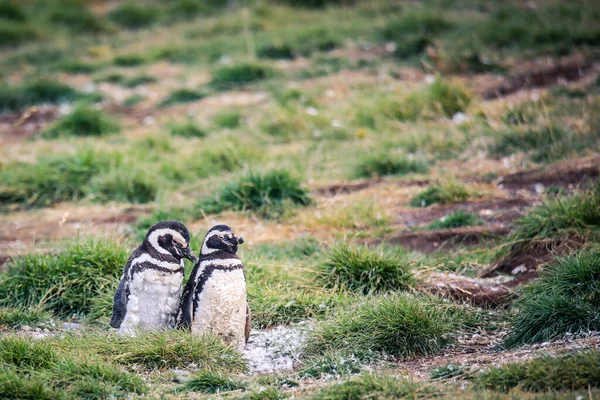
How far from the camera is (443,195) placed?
805cm

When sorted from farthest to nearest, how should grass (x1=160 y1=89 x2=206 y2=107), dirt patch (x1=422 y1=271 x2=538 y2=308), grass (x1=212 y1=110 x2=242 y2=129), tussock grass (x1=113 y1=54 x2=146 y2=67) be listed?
tussock grass (x1=113 y1=54 x2=146 y2=67) < grass (x1=160 y1=89 x2=206 y2=107) < grass (x1=212 y1=110 x2=242 y2=129) < dirt patch (x1=422 y1=271 x2=538 y2=308)

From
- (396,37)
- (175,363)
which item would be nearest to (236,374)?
(175,363)

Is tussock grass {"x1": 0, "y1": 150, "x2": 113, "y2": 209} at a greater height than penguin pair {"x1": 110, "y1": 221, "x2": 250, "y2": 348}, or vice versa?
penguin pair {"x1": 110, "y1": 221, "x2": 250, "y2": 348}

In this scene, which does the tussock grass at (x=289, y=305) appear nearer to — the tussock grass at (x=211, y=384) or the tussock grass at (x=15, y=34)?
the tussock grass at (x=211, y=384)

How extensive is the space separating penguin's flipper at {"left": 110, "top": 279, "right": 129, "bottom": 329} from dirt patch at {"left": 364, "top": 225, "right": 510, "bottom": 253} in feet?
8.47

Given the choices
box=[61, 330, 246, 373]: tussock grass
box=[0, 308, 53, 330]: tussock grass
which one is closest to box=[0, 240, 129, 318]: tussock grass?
box=[0, 308, 53, 330]: tussock grass

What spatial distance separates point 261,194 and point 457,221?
6.37 feet

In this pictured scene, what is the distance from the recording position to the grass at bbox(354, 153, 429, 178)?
29.6 feet

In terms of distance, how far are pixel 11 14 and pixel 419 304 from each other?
14.4 m

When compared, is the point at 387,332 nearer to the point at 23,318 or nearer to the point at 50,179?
the point at 23,318

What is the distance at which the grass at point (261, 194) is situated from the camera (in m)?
8.02

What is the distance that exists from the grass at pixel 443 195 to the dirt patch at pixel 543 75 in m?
2.93

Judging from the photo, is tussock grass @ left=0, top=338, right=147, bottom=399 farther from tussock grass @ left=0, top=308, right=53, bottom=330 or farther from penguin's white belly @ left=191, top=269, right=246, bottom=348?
tussock grass @ left=0, top=308, right=53, bottom=330

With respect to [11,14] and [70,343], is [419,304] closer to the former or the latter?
[70,343]
